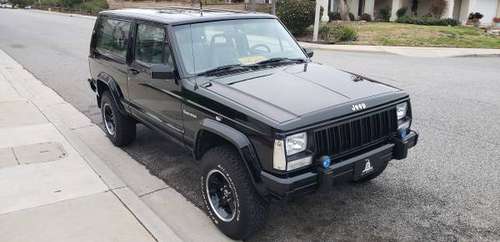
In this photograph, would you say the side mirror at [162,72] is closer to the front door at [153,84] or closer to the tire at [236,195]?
the front door at [153,84]

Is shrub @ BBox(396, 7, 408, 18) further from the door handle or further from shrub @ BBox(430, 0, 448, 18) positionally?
the door handle

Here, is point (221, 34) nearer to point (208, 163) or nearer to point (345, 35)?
point (208, 163)

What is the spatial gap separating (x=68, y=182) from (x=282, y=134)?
2.83 meters

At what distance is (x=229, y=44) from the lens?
453 centimetres

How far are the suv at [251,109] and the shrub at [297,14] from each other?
17769 mm

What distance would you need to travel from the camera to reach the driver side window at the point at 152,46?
4500 mm

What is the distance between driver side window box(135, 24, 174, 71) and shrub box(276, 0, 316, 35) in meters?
18.1

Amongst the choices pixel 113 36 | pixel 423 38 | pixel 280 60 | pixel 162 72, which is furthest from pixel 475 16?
pixel 162 72

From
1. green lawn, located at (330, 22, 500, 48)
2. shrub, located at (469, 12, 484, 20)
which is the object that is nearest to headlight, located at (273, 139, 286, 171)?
green lawn, located at (330, 22, 500, 48)

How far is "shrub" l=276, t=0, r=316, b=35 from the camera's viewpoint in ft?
73.2

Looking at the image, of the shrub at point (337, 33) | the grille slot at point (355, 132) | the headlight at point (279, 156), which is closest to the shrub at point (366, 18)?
the shrub at point (337, 33)

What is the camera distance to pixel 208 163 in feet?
12.7

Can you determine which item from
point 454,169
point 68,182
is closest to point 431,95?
point 454,169

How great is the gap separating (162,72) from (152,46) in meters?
0.73
